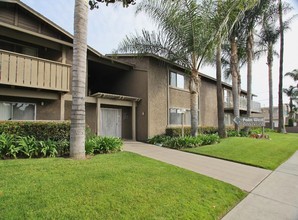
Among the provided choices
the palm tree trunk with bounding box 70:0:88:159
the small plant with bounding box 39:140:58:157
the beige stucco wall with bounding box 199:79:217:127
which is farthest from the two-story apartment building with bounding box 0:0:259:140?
the palm tree trunk with bounding box 70:0:88:159

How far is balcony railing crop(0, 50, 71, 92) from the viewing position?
9.31 meters

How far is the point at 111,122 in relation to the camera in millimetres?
15617

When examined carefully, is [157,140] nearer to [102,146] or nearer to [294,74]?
[102,146]

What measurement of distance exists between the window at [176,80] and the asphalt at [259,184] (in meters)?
9.32

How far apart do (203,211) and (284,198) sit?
2615mm

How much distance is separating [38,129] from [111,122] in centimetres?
638

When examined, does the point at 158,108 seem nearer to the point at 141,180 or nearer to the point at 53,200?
the point at 141,180

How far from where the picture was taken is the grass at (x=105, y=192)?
3.96m

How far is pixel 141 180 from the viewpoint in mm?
5754

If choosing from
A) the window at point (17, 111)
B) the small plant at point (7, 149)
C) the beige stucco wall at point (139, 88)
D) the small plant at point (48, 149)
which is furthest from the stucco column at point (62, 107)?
the beige stucco wall at point (139, 88)

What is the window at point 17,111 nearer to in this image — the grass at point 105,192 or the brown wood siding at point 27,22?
the brown wood siding at point 27,22

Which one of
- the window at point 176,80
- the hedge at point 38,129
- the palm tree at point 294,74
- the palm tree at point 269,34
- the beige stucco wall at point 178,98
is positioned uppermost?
the palm tree at point 269,34

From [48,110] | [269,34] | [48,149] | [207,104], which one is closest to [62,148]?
[48,149]

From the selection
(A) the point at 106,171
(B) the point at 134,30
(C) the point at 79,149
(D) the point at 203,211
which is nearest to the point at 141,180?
(A) the point at 106,171
